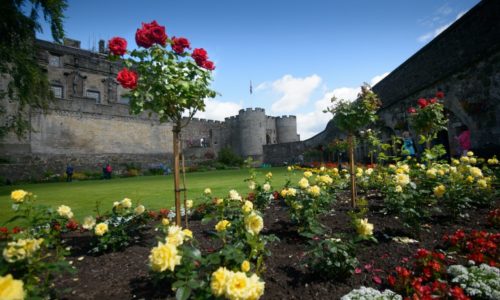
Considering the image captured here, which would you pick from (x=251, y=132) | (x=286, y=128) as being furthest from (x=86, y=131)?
(x=286, y=128)

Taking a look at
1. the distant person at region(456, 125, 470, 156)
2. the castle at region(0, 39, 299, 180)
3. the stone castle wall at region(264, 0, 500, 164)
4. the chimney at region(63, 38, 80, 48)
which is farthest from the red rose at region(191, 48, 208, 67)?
the chimney at region(63, 38, 80, 48)

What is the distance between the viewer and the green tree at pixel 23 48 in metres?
9.12

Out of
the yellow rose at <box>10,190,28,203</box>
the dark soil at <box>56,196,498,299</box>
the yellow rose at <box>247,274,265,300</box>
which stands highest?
the yellow rose at <box>10,190,28,203</box>

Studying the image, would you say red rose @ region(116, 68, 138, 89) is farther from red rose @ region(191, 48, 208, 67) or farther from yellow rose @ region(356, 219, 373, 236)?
yellow rose @ region(356, 219, 373, 236)

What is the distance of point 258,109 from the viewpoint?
4153cm

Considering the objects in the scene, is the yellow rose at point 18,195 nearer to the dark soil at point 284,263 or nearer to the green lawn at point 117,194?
the dark soil at point 284,263

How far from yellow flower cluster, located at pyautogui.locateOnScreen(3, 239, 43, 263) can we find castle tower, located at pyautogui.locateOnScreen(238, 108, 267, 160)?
38.7 m

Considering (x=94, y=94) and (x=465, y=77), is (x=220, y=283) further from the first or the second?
(x=94, y=94)

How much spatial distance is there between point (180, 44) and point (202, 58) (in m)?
0.27

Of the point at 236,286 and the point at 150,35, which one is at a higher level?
the point at 150,35

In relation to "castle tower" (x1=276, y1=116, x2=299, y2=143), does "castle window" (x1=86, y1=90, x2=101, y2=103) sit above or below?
above

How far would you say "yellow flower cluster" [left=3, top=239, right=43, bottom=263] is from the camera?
169cm

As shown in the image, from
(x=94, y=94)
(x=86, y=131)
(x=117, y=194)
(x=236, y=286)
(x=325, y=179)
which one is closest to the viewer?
(x=236, y=286)

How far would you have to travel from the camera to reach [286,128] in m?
46.0
